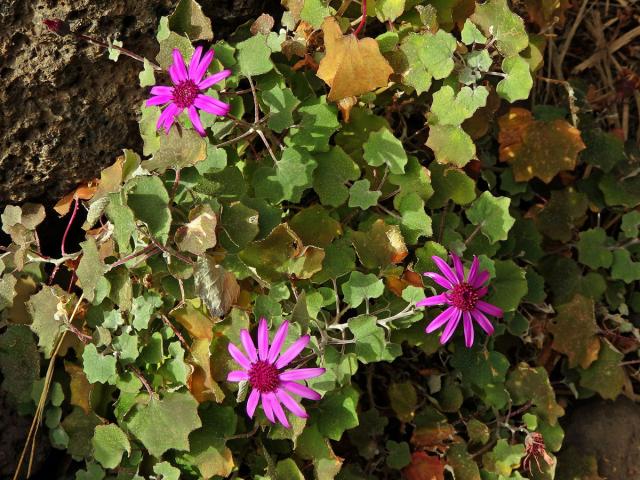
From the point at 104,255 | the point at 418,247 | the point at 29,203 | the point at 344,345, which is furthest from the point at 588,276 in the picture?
the point at 29,203

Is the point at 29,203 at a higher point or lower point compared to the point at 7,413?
higher

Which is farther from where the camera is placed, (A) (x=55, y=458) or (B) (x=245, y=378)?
(A) (x=55, y=458)

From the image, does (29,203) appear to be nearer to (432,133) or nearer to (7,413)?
(7,413)

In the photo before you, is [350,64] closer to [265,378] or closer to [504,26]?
[504,26]

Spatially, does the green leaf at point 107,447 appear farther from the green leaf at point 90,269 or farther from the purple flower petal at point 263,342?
the purple flower petal at point 263,342

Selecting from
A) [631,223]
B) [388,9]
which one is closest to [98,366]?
[388,9]

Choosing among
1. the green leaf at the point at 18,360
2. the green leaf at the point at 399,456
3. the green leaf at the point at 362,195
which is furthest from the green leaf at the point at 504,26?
the green leaf at the point at 18,360

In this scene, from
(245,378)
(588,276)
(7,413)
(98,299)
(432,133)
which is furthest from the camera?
(588,276)

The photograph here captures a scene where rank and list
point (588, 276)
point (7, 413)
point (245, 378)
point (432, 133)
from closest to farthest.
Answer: point (245, 378)
point (432, 133)
point (7, 413)
point (588, 276)
